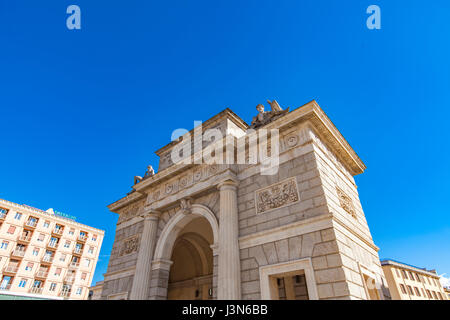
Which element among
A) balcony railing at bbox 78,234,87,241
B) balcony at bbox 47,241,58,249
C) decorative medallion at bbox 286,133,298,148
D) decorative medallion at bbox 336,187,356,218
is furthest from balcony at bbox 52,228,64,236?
decorative medallion at bbox 336,187,356,218

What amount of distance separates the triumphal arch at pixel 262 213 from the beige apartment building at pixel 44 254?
30.5 m

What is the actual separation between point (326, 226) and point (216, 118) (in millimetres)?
7522

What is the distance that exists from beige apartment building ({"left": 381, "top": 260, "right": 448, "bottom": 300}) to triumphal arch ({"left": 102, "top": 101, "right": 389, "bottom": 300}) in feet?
113

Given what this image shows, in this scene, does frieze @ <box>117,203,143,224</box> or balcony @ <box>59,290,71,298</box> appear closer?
frieze @ <box>117,203,143,224</box>

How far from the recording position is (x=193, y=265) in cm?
1700

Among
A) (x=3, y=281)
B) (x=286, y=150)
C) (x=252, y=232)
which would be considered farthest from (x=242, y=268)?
(x=3, y=281)

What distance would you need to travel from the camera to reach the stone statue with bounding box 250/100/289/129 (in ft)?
39.8

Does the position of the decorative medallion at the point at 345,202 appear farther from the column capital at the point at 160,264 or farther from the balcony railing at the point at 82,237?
the balcony railing at the point at 82,237

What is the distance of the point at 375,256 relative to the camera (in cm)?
1137

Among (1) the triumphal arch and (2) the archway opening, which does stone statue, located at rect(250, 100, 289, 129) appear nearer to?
(1) the triumphal arch

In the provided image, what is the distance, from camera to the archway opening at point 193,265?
1612cm

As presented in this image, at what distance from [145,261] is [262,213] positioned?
616 centimetres

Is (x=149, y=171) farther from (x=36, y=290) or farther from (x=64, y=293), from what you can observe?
(x=64, y=293)
